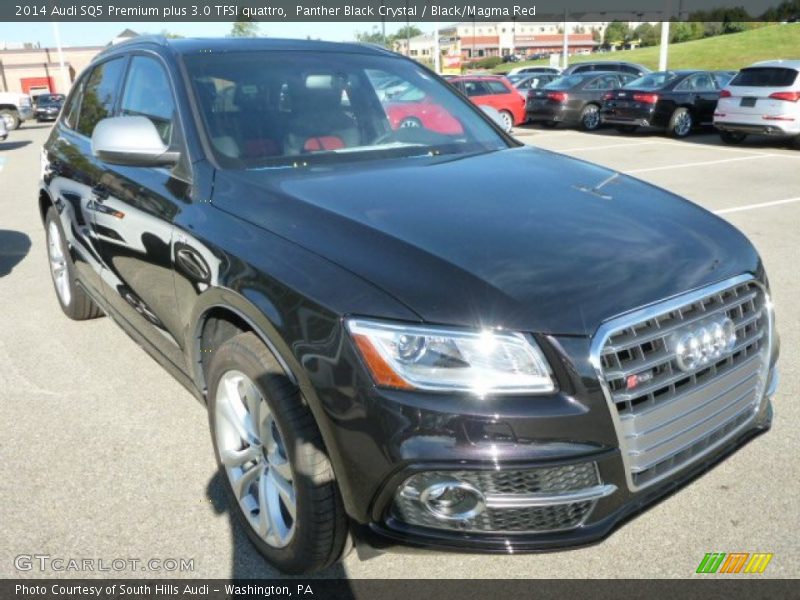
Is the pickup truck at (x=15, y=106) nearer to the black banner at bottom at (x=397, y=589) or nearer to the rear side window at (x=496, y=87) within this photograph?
the rear side window at (x=496, y=87)

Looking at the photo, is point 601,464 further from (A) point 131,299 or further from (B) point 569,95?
(B) point 569,95

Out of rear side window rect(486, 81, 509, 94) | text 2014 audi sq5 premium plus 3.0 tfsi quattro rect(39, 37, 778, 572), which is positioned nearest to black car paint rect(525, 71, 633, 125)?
rear side window rect(486, 81, 509, 94)

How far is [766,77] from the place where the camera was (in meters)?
14.1

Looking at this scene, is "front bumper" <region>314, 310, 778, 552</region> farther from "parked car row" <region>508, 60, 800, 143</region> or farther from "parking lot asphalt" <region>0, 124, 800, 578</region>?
"parked car row" <region>508, 60, 800, 143</region>

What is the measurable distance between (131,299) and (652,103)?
629 inches

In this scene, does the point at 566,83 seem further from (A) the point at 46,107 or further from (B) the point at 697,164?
(A) the point at 46,107

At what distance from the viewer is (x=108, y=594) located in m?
2.50

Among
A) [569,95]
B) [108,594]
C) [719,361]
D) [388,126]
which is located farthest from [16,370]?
[569,95]

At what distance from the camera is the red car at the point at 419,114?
12.1 ft

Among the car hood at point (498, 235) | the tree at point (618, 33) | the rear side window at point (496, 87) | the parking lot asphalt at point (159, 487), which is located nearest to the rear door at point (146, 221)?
the car hood at point (498, 235)

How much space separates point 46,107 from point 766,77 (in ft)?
97.7

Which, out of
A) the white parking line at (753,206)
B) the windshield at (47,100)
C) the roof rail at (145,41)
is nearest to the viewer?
the roof rail at (145,41)

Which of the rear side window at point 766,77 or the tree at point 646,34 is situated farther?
the tree at point 646,34

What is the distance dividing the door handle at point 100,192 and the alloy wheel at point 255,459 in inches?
60.1
